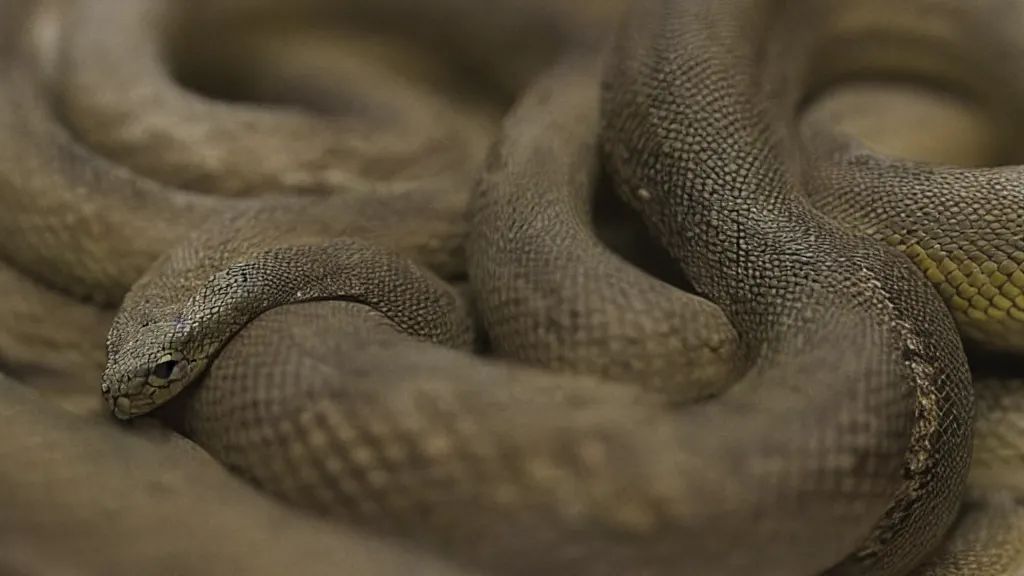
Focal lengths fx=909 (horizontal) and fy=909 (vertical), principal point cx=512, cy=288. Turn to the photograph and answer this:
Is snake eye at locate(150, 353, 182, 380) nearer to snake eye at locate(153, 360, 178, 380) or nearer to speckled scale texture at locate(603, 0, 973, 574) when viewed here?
snake eye at locate(153, 360, 178, 380)

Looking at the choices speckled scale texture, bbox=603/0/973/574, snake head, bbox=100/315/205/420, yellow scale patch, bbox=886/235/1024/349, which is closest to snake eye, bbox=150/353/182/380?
snake head, bbox=100/315/205/420

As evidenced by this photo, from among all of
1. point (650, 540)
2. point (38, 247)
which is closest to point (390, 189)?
point (38, 247)

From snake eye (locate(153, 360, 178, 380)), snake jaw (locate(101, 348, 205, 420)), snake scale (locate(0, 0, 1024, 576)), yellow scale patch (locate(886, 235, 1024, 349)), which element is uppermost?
yellow scale patch (locate(886, 235, 1024, 349))

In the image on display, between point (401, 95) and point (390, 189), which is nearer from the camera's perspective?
point (390, 189)

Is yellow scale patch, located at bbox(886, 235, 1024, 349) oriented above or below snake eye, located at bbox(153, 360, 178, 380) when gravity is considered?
above

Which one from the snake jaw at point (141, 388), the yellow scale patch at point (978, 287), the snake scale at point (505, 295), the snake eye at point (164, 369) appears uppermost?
the yellow scale patch at point (978, 287)

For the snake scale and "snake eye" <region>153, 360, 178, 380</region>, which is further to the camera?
"snake eye" <region>153, 360, 178, 380</region>

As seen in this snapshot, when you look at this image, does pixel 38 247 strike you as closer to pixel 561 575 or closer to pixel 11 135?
pixel 11 135

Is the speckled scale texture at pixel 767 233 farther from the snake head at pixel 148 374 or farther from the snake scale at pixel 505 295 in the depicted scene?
the snake head at pixel 148 374

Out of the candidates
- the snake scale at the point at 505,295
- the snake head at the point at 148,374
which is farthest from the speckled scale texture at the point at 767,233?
the snake head at the point at 148,374
